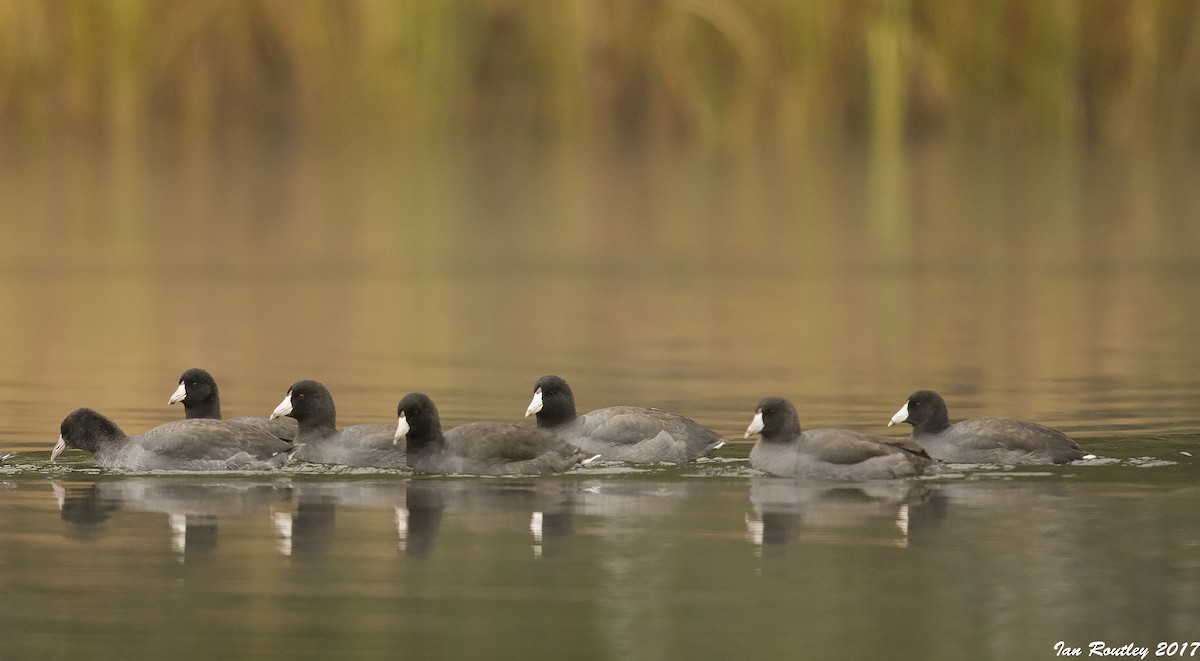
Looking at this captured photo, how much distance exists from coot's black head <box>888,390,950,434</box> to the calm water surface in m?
0.69

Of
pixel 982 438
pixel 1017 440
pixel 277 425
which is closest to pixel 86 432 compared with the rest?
pixel 277 425

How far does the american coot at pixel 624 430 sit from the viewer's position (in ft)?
38.6

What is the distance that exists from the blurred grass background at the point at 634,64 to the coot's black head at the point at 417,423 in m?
20.6

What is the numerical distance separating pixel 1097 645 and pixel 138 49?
85.9ft

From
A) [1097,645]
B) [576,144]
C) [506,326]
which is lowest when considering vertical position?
[1097,645]

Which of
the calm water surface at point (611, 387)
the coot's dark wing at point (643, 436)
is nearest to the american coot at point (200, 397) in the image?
the calm water surface at point (611, 387)

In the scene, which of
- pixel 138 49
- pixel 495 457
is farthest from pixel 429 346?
pixel 138 49

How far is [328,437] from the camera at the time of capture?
39.1ft

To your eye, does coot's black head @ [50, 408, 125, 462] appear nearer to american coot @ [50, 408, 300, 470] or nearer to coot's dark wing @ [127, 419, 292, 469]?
american coot @ [50, 408, 300, 470]

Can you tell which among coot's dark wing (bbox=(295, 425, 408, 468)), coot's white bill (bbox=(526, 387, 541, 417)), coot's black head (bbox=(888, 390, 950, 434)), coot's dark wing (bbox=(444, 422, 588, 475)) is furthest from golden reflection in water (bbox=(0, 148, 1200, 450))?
coot's dark wing (bbox=(444, 422, 588, 475))

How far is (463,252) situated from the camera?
2395cm

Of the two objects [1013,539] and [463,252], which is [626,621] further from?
[463,252]

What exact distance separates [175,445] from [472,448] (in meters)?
1.50

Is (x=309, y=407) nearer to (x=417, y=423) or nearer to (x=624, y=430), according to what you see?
(x=417, y=423)
